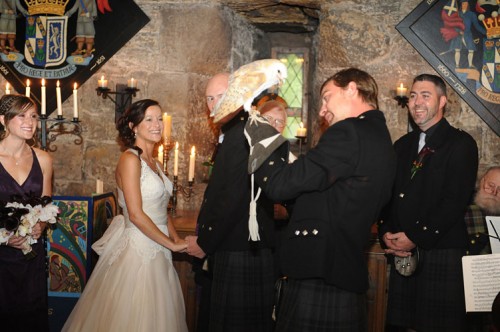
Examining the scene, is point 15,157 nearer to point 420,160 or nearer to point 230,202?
point 230,202

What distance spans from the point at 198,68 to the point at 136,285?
215cm

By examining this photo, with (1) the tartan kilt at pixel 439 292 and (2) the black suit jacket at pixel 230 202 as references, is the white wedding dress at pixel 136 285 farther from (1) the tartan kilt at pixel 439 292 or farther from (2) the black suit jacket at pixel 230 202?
(1) the tartan kilt at pixel 439 292

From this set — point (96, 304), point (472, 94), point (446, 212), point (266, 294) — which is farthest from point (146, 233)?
point (472, 94)

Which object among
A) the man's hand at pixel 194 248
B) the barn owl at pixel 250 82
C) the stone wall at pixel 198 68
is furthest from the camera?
the stone wall at pixel 198 68

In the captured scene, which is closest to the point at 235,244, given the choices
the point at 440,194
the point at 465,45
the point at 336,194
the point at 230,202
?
the point at 230,202

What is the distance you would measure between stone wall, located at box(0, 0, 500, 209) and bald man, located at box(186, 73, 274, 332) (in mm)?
1828

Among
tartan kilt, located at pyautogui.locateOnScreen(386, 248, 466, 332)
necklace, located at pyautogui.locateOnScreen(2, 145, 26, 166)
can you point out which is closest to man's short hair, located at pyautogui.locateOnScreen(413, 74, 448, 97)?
tartan kilt, located at pyautogui.locateOnScreen(386, 248, 466, 332)

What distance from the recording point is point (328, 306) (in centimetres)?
247

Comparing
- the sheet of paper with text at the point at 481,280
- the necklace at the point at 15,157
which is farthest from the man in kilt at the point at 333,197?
the necklace at the point at 15,157

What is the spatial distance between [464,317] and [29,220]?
265cm

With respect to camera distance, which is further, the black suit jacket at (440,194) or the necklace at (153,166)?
the necklace at (153,166)

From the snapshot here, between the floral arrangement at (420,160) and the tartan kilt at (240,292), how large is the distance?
3.63ft

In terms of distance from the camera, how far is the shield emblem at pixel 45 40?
4934 millimetres

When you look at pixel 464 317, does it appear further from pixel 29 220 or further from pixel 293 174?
pixel 29 220
